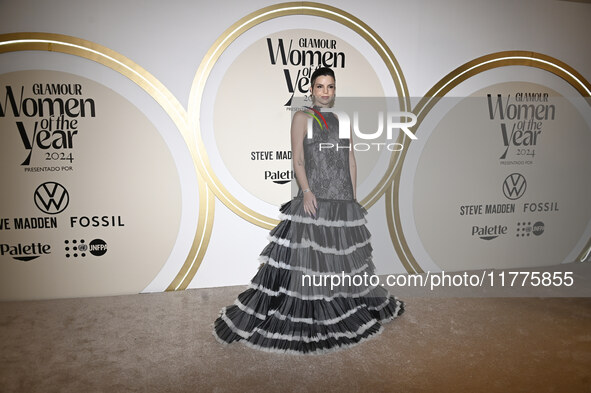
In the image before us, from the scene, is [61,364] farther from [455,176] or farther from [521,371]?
[455,176]

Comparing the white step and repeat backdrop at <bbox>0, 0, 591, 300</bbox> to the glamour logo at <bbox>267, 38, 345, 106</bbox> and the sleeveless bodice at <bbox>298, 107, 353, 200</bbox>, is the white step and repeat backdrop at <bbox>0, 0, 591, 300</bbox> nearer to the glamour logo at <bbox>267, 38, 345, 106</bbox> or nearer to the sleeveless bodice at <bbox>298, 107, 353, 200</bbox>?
the glamour logo at <bbox>267, 38, 345, 106</bbox>

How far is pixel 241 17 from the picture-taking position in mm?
3141

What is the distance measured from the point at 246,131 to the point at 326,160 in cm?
96

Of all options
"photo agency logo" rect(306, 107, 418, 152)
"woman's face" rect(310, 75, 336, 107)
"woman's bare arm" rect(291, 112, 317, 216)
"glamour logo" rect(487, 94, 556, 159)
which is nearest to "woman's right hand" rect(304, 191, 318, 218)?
"woman's bare arm" rect(291, 112, 317, 216)

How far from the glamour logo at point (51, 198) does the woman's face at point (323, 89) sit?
2.10 m

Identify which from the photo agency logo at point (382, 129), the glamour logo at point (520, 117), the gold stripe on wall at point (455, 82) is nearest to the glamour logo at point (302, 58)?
the photo agency logo at point (382, 129)

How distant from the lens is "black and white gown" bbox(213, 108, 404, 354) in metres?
2.48

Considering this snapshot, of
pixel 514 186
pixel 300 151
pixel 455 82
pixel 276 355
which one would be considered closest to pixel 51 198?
pixel 300 151

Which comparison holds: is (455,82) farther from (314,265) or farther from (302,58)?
(314,265)

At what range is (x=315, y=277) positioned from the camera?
8.16ft

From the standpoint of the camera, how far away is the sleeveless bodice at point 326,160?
258 centimetres

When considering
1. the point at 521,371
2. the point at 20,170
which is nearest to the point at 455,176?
the point at 521,371

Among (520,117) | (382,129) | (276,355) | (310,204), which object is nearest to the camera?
(276,355)

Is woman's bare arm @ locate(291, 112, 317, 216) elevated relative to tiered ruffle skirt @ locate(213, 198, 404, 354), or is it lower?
elevated
